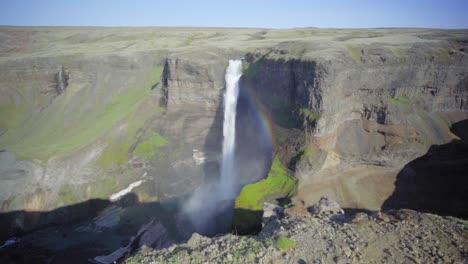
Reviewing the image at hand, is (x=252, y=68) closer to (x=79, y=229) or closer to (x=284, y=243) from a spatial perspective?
(x=79, y=229)

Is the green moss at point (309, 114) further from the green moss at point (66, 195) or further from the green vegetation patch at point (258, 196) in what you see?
the green moss at point (66, 195)

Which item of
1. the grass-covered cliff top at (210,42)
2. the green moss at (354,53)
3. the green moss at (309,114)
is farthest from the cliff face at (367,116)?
the grass-covered cliff top at (210,42)

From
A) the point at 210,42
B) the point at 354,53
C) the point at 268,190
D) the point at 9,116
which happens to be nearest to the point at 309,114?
the point at 268,190

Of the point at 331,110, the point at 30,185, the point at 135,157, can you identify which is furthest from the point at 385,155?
the point at 30,185

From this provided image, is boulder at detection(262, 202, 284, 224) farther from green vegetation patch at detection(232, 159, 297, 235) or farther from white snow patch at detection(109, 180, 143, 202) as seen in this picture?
white snow patch at detection(109, 180, 143, 202)

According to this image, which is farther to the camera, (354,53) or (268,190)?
(354,53)

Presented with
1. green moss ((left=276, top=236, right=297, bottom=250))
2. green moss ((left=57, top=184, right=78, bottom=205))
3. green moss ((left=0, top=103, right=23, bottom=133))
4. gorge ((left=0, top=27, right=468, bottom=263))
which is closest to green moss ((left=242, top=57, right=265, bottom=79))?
gorge ((left=0, top=27, right=468, bottom=263))
